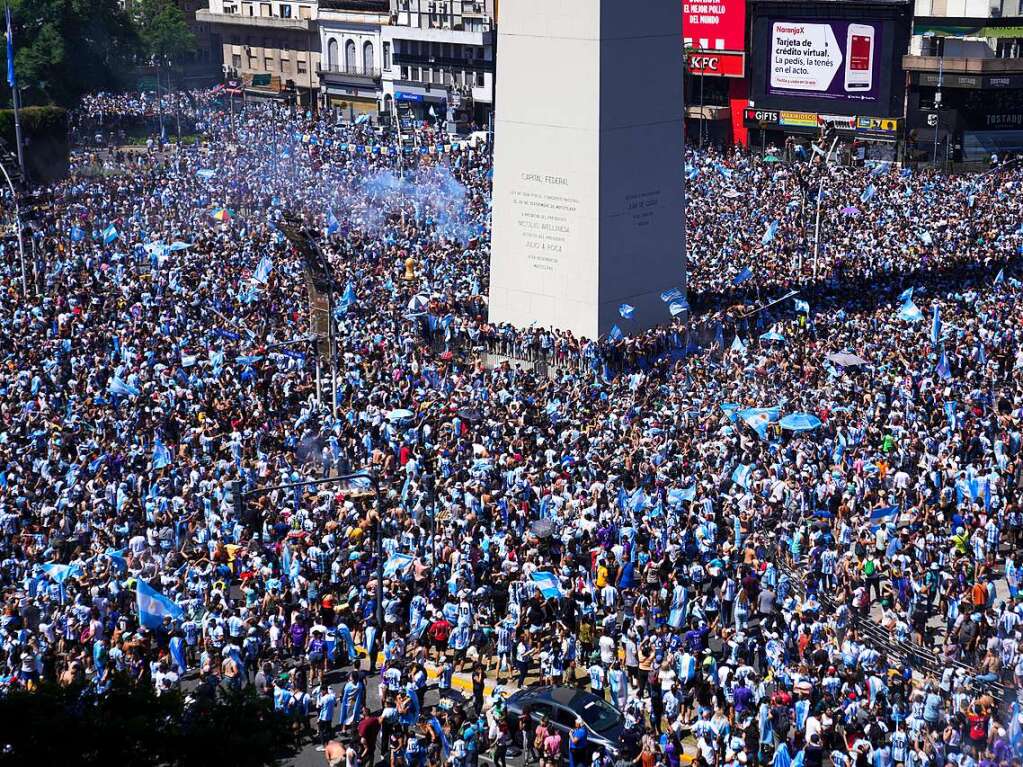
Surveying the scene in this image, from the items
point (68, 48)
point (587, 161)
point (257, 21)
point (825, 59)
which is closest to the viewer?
point (587, 161)

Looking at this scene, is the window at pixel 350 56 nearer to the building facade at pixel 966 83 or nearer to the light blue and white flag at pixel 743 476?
the building facade at pixel 966 83

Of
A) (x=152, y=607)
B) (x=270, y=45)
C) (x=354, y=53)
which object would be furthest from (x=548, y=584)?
(x=270, y=45)

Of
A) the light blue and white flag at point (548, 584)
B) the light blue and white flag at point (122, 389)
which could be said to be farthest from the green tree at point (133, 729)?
the light blue and white flag at point (122, 389)

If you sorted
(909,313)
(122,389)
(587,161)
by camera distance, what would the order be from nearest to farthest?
(122,389), (909,313), (587,161)

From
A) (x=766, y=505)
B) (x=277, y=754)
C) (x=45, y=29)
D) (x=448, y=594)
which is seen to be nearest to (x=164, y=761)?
(x=277, y=754)

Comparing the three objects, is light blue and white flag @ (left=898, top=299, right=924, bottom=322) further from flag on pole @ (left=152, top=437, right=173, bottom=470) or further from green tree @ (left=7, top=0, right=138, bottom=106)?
green tree @ (left=7, top=0, right=138, bottom=106)

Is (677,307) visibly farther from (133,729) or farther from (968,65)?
(968,65)

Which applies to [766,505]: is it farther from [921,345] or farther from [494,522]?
[921,345]
